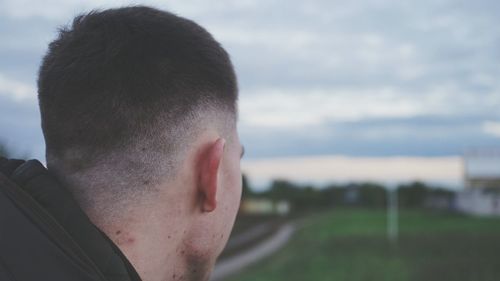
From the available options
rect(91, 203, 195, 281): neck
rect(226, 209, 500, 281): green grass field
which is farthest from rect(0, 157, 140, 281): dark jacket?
rect(226, 209, 500, 281): green grass field

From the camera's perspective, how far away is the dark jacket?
1461mm

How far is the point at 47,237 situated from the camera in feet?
4.87

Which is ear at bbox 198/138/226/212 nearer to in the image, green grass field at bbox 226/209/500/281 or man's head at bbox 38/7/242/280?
man's head at bbox 38/7/242/280

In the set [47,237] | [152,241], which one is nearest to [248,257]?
[152,241]

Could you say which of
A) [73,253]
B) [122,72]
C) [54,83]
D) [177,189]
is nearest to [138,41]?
[122,72]

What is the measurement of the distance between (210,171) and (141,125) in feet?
0.64

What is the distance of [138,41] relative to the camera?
1706mm

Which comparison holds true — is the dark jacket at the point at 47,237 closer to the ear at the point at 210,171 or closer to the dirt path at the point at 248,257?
A: the ear at the point at 210,171

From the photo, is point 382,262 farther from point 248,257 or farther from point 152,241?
point 152,241

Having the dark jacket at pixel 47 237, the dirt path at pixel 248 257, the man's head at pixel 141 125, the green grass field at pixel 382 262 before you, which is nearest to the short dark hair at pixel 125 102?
the man's head at pixel 141 125

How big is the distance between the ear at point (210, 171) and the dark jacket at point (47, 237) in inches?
9.5

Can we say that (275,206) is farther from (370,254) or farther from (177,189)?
(177,189)

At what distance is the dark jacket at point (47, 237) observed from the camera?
1461 mm

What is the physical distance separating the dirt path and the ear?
42.4 ft
